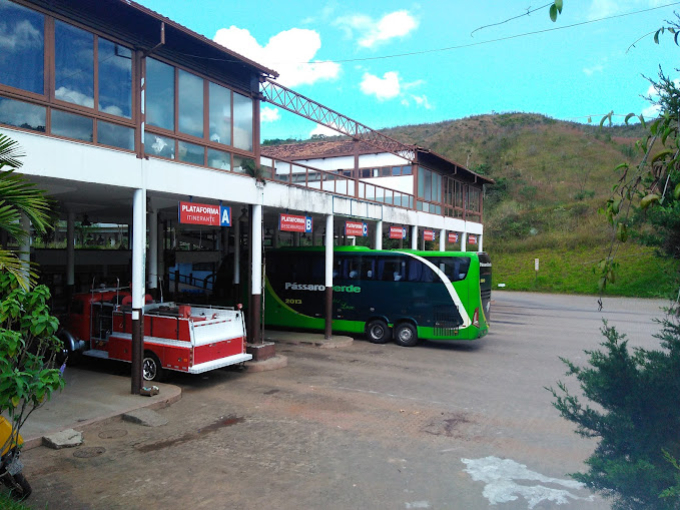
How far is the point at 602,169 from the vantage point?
66.2 metres

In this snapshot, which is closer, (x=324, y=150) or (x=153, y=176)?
(x=153, y=176)

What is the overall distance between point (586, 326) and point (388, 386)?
14065mm

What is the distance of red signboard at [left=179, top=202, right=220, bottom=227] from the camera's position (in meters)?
10.6

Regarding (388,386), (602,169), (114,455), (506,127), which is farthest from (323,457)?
(506,127)

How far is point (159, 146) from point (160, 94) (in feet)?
3.69

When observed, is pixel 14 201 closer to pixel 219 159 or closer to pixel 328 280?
pixel 219 159

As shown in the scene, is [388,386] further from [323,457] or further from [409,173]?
[409,173]

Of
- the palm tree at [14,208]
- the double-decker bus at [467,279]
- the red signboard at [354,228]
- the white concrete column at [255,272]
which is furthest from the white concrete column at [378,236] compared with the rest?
the palm tree at [14,208]

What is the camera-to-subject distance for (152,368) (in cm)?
1056

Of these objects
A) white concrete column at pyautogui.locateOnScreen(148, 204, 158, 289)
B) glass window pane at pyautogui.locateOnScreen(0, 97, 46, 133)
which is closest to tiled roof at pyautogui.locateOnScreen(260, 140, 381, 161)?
white concrete column at pyautogui.locateOnScreen(148, 204, 158, 289)

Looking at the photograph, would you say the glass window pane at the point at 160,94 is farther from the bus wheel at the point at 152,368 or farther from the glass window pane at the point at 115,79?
the bus wheel at the point at 152,368

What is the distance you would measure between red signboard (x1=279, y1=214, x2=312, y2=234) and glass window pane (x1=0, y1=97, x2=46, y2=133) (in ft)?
22.0

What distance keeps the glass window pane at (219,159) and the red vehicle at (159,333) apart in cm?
328

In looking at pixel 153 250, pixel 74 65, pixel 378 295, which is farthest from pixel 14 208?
pixel 378 295
